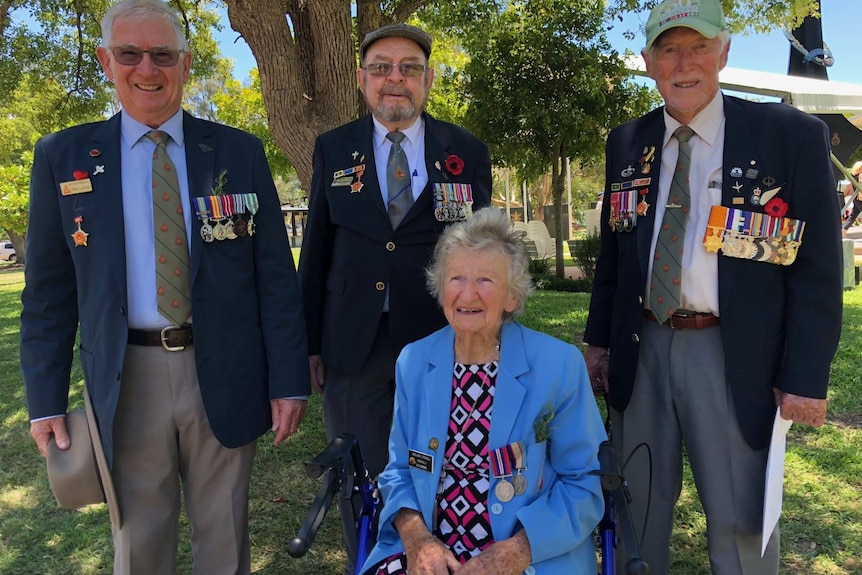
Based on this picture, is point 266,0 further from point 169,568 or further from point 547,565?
point 547,565

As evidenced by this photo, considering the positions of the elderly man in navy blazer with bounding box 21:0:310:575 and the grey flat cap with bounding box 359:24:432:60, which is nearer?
the elderly man in navy blazer with bounding box 21:0:310:575

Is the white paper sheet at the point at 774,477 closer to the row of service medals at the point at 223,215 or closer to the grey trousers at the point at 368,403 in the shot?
the grey trousers at the point at 368,403

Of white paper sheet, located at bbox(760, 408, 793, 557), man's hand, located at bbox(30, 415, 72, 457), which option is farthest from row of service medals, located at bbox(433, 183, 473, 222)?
man's hand, located at bbox(30, 415, 72, 457)

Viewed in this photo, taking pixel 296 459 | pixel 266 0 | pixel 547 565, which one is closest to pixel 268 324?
pixel 547 565

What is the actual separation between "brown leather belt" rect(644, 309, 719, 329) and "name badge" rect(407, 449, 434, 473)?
0.95 metres

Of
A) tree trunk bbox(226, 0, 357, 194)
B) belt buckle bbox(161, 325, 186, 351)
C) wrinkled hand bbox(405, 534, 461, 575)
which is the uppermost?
tree trunk bbox(226, 0, 357, 194)

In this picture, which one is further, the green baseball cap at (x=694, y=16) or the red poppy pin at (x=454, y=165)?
the red poppy pin at (x=454, y=165)

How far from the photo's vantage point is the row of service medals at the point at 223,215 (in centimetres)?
212

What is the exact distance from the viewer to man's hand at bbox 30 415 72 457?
2.12 metres

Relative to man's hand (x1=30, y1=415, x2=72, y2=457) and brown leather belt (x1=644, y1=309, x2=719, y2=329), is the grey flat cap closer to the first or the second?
brown leather belt (x1=644, y1=309, x2=719, y2=329)

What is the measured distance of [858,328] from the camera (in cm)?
733

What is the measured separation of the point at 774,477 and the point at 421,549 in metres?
1.16

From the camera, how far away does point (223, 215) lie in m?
2.14

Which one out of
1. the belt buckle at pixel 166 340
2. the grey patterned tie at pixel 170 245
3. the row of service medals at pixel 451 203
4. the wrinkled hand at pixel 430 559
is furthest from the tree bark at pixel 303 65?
the wrinkled hand at pixel 430 559
